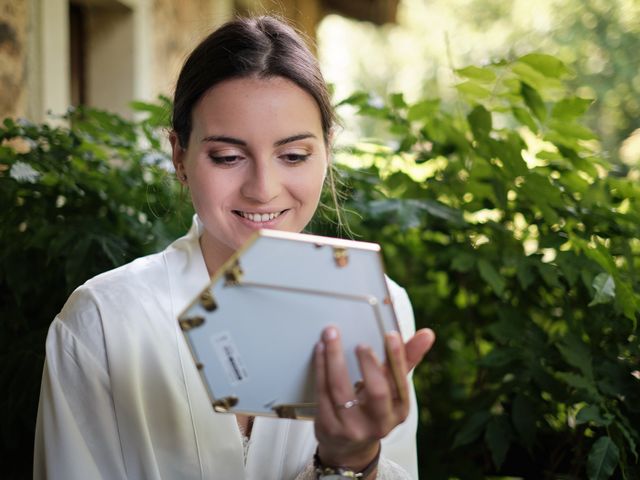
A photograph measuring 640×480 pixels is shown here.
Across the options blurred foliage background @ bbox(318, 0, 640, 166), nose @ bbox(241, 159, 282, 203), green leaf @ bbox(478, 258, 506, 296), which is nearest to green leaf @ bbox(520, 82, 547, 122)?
green leaf @ bbox(478, 258, 506, 296)

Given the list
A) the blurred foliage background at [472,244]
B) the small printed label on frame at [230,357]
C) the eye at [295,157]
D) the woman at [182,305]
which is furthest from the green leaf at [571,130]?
the small printed label on frame at [230,357]

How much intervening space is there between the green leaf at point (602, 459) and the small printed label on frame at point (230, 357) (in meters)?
0.91

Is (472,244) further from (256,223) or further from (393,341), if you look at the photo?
(393,341)

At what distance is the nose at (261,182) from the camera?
1.41 m

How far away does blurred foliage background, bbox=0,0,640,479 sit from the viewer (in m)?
1.82

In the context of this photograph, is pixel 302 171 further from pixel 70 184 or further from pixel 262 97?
pixel 70 184

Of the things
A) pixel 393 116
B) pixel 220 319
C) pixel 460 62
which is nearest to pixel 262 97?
pixel 220 319

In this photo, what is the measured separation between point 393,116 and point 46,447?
4.55 ft

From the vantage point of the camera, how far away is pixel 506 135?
2.00m

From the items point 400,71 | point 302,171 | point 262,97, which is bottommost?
point 400,71

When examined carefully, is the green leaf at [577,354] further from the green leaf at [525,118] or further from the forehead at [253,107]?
the forehead at [253,107]

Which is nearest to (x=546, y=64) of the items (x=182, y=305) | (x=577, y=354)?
(x=577, y=354)

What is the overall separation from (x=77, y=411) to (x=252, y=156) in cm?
59

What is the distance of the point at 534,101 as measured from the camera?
1967 millimetres
